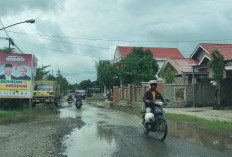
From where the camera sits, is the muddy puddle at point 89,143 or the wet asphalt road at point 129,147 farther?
the muddy puddle at point 89,143

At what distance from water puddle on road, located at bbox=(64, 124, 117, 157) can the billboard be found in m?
12.5

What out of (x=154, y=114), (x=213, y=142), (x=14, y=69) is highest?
(x=14, y=69)

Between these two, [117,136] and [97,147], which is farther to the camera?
[117,136]

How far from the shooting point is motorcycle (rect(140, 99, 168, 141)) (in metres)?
8.23

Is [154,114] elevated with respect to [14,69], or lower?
lower

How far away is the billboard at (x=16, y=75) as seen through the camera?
20.1 m

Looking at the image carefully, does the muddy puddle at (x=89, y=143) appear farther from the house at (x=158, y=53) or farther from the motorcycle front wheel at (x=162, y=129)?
the house at (x=158, y=53)

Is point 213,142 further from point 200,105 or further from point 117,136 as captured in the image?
point 200,105

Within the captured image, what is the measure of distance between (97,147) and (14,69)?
15479 millimetres

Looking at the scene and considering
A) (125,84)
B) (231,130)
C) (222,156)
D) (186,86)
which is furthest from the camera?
(125,84)

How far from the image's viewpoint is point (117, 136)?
8.82 metres

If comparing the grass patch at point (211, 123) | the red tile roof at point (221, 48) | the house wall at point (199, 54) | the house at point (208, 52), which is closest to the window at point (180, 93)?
the house at point (208, 52)

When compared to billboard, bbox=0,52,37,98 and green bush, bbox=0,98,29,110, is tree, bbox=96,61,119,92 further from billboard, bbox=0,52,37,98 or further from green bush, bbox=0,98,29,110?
billboard, bbox=0,52,37,98

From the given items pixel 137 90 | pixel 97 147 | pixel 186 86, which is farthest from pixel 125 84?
pixel 97 147
